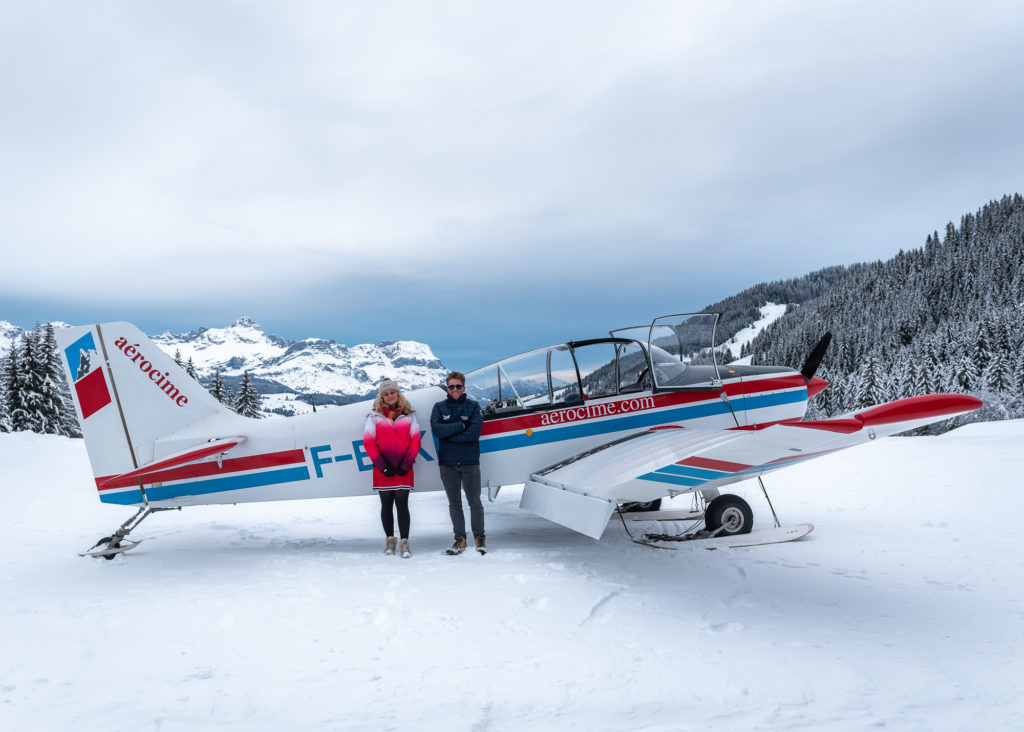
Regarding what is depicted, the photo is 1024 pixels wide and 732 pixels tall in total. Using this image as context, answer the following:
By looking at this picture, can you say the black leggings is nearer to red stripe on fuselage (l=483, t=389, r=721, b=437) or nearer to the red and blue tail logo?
red stripe on fuselage (l=483, t=389, r=721, b=437)

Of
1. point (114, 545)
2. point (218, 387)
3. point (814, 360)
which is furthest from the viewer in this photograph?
point (218, 387)

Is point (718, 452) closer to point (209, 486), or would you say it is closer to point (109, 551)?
point (209, 486)

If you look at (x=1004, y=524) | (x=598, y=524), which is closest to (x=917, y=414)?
(x=598, y=524)

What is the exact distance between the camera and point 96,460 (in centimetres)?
620

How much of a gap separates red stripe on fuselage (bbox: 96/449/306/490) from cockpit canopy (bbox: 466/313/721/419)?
2162 millimetres

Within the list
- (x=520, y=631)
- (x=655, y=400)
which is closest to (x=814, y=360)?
(x=655, y=400)

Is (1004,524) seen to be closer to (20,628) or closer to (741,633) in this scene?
(741,633)

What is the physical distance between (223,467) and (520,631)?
13.0 ft

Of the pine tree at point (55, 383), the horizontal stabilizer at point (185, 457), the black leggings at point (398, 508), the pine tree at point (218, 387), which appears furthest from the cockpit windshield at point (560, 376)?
the pine tree at point (55, 383)

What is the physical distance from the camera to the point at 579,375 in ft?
22.4

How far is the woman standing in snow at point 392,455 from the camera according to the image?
5.86 metres

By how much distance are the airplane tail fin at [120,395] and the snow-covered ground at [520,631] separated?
1.09m

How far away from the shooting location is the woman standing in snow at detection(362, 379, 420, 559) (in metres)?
5.86

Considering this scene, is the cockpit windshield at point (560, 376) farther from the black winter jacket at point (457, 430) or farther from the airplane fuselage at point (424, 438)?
the black winter jacket at point (457, 430)
